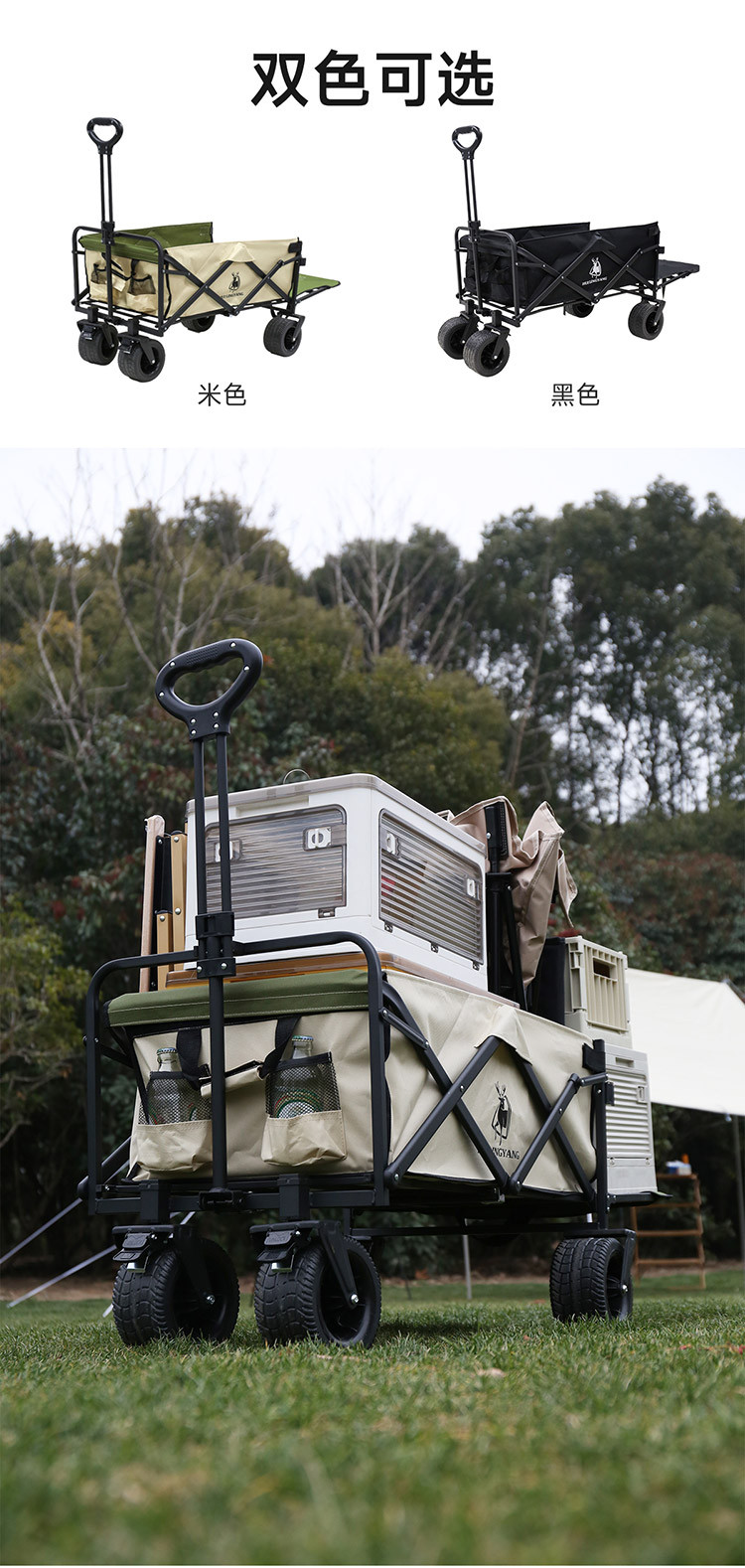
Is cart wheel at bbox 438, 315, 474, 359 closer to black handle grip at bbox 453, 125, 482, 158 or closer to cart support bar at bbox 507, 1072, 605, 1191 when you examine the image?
black handle grip at bbox 453, 125, 482, 158

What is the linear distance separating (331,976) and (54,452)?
16027mm

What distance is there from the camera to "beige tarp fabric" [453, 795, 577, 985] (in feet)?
20.5

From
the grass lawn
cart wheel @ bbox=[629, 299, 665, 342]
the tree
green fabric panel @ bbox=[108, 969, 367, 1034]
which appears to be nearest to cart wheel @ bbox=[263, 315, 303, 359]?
cart wheel @ bbox=[629, 299, 665, 342]

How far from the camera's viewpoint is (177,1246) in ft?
16.0

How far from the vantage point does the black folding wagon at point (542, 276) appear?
629 centimetres

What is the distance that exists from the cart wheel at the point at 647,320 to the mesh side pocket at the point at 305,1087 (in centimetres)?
410

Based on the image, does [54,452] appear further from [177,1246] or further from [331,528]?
[177,1246]

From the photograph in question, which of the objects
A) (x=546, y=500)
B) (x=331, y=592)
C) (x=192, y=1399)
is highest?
(x=546, y=500)

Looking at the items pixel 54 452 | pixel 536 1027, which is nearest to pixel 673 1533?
pixel 536 1027

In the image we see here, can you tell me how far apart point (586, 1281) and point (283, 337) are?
4671 millimetres

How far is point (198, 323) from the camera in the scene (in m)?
7.14

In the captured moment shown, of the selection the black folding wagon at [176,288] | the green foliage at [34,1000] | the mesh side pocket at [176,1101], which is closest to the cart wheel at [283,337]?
the black folding wagon at [176,288]

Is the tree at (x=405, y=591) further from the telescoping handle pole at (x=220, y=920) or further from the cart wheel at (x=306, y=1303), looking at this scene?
the cart wheel at (x=306, y=1303)

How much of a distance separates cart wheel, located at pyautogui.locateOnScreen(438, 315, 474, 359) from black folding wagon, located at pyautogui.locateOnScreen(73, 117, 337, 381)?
0.86 m
